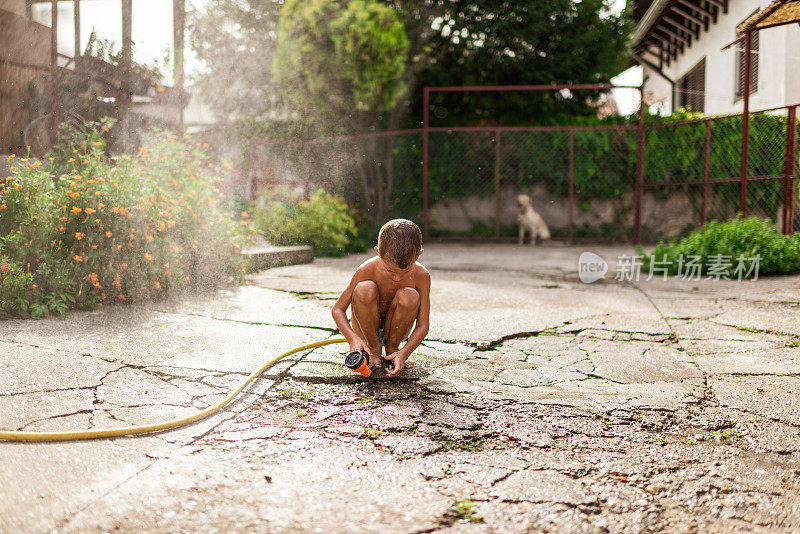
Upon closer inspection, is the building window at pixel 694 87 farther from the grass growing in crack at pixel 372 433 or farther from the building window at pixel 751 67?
the grass growing in crack at pixel 372 433

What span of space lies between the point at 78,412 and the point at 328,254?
650 centimetres

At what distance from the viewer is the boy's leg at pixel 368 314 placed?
9.04 ft

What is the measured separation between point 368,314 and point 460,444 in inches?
33.2

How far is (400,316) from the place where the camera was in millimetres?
2805

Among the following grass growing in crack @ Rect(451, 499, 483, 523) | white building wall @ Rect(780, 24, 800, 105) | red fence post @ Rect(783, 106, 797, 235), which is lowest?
grass growing in crack @ Rect(451, 499, 483, 523)

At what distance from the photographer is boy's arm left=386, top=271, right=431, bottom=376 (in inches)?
105

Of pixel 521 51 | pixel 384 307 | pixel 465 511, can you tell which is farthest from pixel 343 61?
pixel 465 511

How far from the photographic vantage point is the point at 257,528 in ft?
4.96

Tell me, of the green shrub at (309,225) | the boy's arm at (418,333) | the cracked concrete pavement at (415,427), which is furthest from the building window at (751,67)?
the boy's arm at (418,333)

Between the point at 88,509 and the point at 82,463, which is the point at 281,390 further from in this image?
the point at 88,509

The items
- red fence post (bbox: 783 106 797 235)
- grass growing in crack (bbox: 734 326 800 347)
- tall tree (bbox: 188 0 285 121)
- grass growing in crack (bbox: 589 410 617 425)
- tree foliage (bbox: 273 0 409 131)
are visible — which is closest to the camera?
grass growing in crack (bbox: 589 410 617 425)

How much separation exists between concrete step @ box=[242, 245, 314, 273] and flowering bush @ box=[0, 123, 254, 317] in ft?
4.48

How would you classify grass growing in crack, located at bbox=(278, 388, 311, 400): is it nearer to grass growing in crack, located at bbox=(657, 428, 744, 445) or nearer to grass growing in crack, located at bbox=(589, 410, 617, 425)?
grass growing in crack, located at bbox=(589, 410, 617, 425)

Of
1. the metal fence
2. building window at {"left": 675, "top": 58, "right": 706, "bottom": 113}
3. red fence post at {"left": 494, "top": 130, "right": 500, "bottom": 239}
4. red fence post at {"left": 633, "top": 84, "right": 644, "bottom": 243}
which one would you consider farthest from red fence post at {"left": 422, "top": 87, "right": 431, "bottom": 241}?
building window at {"left": 675, "top": 58, "right": 706, "bottom": 113}
